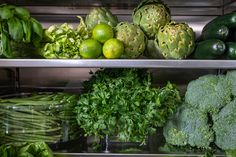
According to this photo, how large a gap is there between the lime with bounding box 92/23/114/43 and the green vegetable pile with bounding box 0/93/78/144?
0.93 feet

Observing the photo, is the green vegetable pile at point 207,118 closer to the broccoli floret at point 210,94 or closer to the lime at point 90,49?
the broccoli floret at point 210,94

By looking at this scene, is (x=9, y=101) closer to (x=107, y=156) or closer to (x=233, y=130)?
(x=107, y=156)

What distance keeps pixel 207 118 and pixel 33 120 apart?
27.2 inches

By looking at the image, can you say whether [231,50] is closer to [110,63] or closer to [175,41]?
[175,41]

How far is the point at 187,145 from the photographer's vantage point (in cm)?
156

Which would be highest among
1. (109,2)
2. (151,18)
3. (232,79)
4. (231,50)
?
(109,2)

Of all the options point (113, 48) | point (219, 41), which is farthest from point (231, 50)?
point (113, 48)

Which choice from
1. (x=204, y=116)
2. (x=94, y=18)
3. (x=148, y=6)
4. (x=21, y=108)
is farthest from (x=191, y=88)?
(x=21, y=108)

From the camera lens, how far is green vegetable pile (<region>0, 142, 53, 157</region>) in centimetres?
142

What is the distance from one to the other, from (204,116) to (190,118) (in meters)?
0.06

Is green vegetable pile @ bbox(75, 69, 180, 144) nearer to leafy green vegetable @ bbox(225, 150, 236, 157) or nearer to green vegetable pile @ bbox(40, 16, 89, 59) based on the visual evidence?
green vegetable pile @ bbox(40, 16, 89, 59)

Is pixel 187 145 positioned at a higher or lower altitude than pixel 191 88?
lower

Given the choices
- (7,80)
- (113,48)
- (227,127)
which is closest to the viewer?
(113,48)

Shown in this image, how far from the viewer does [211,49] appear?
1478 millimetres
